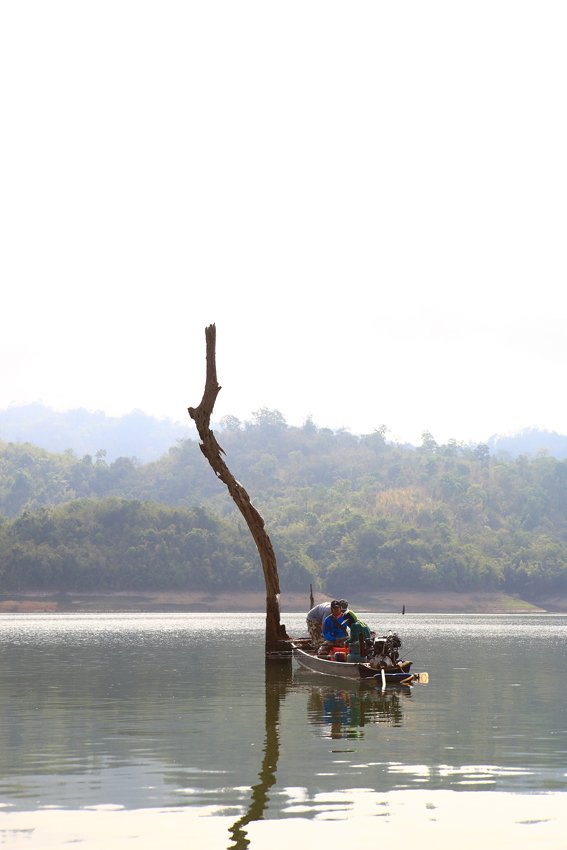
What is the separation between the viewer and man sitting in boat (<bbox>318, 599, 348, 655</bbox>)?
49125mm

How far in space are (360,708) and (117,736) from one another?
31.8 feet

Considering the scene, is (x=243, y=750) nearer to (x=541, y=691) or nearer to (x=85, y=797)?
(x=85, y=797)

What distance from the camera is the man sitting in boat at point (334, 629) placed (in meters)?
49.1

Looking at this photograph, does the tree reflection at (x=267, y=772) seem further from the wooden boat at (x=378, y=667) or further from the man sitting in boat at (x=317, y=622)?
the man sitting in boat at (x=317, y=622)

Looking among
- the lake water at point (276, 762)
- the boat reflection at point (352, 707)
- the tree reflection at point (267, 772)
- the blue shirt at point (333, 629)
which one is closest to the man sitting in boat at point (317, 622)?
the blue shirt at point (333, 629)

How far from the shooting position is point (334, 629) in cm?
4959

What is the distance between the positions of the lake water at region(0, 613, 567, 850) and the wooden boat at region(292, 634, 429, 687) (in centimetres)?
54

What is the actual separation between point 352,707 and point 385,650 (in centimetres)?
822

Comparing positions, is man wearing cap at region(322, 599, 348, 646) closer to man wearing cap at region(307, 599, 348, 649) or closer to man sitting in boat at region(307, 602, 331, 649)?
man wearing cap at region(307, 599, 348, 649)

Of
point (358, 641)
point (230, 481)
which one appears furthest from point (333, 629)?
point (230, 481)

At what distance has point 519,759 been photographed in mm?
25812

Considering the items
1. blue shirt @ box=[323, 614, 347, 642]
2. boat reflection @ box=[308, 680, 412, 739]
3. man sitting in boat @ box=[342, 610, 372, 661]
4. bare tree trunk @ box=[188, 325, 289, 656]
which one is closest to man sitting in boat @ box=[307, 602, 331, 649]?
bare tree trunk @ box=[188, 325, 289, 656]

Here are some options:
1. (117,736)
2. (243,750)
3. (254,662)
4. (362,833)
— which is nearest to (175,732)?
(117,736)

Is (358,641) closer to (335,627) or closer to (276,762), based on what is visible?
(335,627)
